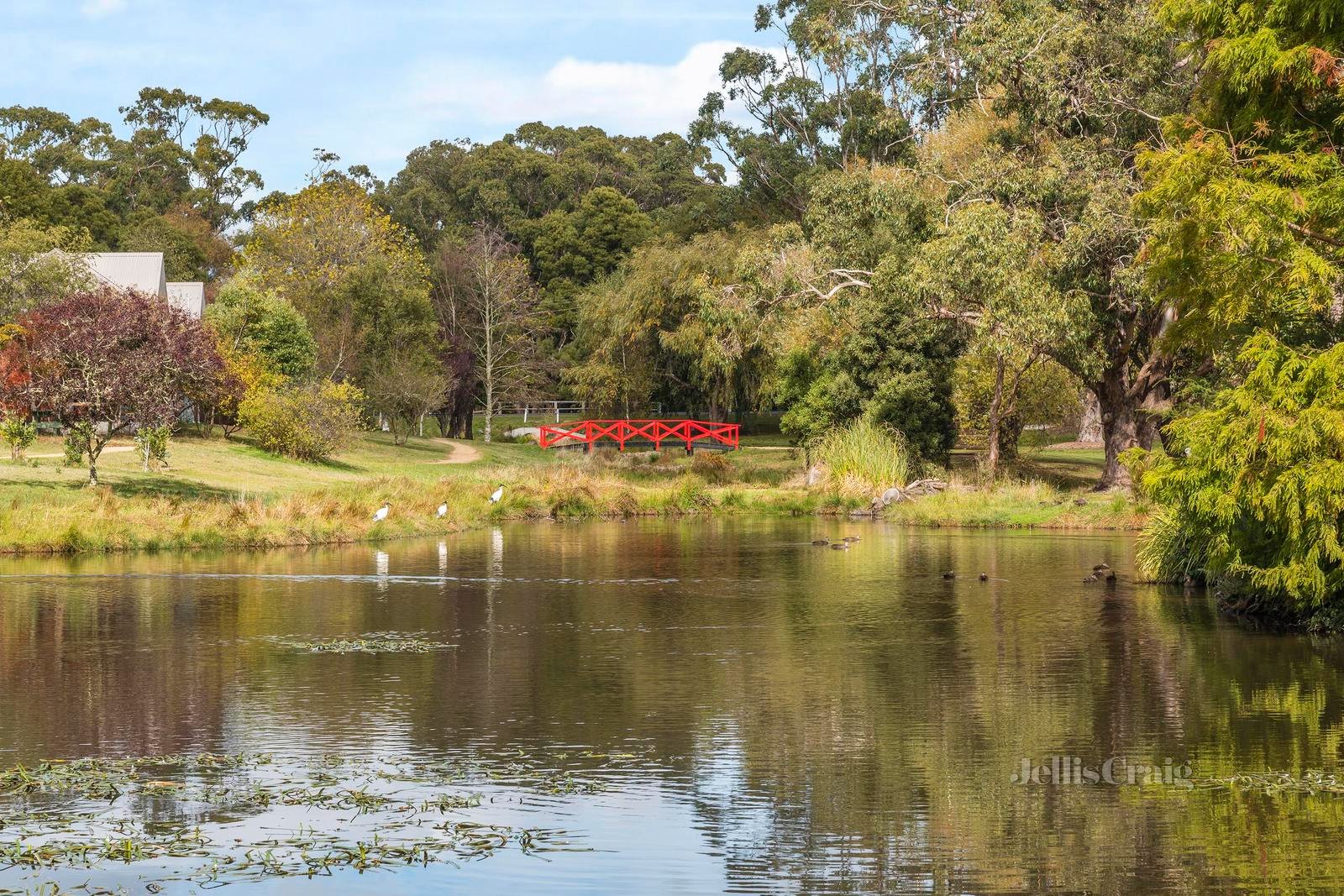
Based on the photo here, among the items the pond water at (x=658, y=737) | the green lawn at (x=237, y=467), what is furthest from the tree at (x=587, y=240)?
the pond water at (x=658, y=737)

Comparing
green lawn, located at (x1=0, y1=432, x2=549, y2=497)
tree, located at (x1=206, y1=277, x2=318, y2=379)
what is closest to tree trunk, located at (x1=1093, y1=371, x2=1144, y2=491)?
green lawn, located at (x1=0, y1=432, x2=549, y2=497)

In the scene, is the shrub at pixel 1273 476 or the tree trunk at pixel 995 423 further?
the tree trunk at pixel 995 423

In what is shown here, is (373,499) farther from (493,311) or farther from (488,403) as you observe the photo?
(493,311)

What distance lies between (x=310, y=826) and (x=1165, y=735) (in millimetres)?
6911

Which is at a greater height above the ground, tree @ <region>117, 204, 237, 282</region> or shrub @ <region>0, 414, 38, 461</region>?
tree @ <region>117, 204, 237, 282</region>

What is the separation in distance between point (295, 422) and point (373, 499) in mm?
15394

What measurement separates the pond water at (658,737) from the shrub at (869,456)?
54.9ft

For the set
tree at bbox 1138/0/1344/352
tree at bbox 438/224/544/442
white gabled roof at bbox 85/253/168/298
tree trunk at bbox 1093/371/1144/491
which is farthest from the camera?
tree at bbox 438/224/544/442

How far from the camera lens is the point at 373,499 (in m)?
32.7

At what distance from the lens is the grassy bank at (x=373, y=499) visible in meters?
27.9

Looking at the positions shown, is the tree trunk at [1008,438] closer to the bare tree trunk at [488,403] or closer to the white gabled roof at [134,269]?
the bare tree trunk at [488,403]

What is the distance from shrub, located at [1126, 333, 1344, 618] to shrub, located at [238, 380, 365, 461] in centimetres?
3321

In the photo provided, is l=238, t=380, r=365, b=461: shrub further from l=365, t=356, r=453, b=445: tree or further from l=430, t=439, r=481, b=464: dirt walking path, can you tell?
l=365, t=356, r=453, b=445: tree

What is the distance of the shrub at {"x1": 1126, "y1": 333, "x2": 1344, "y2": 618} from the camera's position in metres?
16.3
